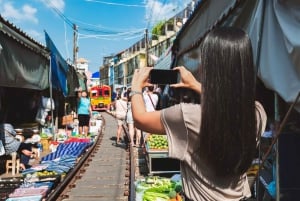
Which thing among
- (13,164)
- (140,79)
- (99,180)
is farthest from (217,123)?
(13,164)

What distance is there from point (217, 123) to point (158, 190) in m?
4.25

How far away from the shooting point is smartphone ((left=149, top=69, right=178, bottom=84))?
2.56 m

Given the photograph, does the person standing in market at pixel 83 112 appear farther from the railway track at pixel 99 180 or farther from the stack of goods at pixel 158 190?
the stack of goods at pixel 158 190

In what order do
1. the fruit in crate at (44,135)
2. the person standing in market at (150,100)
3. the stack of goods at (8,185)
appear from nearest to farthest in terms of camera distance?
the stack of goods at (8,185) → the person standing in market at (150,100) → the fruit in crate at (44,135)

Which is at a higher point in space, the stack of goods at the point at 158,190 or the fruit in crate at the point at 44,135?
the fruit in crate at the point at 44,135

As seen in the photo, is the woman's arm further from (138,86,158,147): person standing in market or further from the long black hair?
(138,86,158,147): person standing in market

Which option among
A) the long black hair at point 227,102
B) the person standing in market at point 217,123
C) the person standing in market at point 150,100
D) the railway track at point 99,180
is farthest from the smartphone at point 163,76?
the person standing in market at point 150,100

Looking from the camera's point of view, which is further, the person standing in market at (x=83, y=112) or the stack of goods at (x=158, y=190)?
the person standing in market at (x=83, y=112)

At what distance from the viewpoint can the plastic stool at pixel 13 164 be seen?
31.7 ft

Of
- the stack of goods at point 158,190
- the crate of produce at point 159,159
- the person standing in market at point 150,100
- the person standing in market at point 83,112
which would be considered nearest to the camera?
the stack of goods at point 158,190

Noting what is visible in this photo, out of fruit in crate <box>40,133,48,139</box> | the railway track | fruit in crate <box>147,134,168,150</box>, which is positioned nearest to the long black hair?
the railway track

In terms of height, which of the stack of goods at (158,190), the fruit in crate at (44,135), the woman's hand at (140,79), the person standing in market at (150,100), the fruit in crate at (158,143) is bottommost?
the stack of goods at (158,190)

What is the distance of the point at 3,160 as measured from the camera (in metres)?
10.2

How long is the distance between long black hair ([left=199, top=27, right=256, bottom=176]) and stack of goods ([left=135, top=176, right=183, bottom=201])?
11.8 feet
